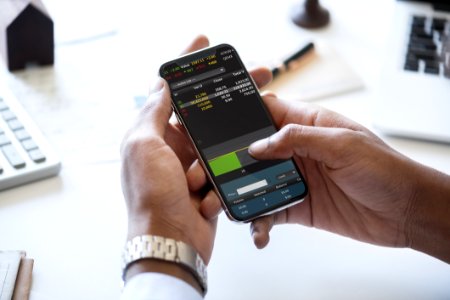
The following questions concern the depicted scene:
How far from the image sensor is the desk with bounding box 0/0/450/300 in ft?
2.21

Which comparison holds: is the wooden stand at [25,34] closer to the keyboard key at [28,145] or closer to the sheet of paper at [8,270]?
the keyboard key at [28,145]

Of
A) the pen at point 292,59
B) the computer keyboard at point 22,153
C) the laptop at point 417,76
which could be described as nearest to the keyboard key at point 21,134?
the computer keyboard at point 22,153

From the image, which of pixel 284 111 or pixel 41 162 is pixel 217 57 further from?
pixel 41 162

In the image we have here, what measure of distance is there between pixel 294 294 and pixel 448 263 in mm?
177

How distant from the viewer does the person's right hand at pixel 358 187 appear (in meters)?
0.66

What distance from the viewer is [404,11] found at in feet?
3.30

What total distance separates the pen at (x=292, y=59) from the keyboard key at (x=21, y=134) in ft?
1.21

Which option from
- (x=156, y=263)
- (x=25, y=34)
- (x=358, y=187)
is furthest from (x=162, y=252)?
(x=25, y=34)

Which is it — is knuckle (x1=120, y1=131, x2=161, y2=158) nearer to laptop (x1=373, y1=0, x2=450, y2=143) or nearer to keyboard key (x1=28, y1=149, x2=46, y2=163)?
keyboard key (x1=28, y1=149, x2=46, y2=163)

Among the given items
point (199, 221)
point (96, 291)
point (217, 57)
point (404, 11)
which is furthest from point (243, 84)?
point (404, 11)

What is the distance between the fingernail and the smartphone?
0.06 ft

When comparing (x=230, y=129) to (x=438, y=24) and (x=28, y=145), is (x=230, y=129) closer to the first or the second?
(x=28, y=145)

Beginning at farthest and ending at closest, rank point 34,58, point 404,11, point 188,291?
point 404,11
point 34,58
point 188,291

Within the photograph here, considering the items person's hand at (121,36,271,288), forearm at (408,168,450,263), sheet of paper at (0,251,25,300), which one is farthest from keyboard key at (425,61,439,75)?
sheet of paper at (0,251,25,300)
